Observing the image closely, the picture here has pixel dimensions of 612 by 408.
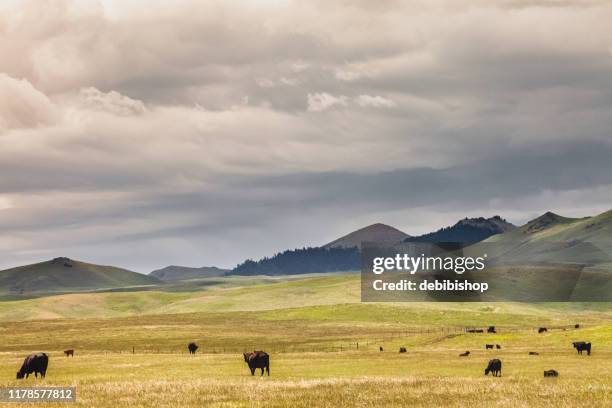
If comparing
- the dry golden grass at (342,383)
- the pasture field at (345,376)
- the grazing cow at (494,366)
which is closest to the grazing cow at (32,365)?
the pasture field at (345,376)

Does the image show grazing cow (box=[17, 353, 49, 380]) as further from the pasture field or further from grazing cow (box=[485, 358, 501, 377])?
grazing cow (box=[485, 358, 501, 377])

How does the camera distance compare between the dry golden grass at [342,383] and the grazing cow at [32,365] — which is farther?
the grazing cow at [32,365]

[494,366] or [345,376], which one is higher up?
[494,366]

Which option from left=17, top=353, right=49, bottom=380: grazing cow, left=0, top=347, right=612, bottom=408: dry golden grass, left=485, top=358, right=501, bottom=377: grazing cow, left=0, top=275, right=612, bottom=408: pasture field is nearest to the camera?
left=0, top=347, right=612, bottom=408: dry golden grass

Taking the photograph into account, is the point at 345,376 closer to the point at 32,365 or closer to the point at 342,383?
the point at 342,383

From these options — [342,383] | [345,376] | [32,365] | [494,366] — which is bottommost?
[345,376]

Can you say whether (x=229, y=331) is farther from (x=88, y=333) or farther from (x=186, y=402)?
(x=186, y=402)

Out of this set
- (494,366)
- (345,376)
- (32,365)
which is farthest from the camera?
(494,366)

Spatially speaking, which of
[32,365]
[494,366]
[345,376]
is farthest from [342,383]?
[32,365]

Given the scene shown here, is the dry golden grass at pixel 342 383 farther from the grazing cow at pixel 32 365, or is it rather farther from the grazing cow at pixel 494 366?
the grazing cow at pixel 32 365

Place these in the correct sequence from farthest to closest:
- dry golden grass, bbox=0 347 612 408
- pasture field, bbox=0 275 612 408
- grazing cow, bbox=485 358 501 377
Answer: grazing cow, bbox=485 358 501 377 → pasture field, bbox=0 275 612 408 → dry golden grass, bbox=0 347 612 408

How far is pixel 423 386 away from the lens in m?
40.4

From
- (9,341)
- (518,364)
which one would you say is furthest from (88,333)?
(518,364)

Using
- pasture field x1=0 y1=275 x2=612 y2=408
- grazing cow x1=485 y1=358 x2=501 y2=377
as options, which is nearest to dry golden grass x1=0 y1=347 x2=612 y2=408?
pasture field x1=0 y1=275 x2=612 y2=408
